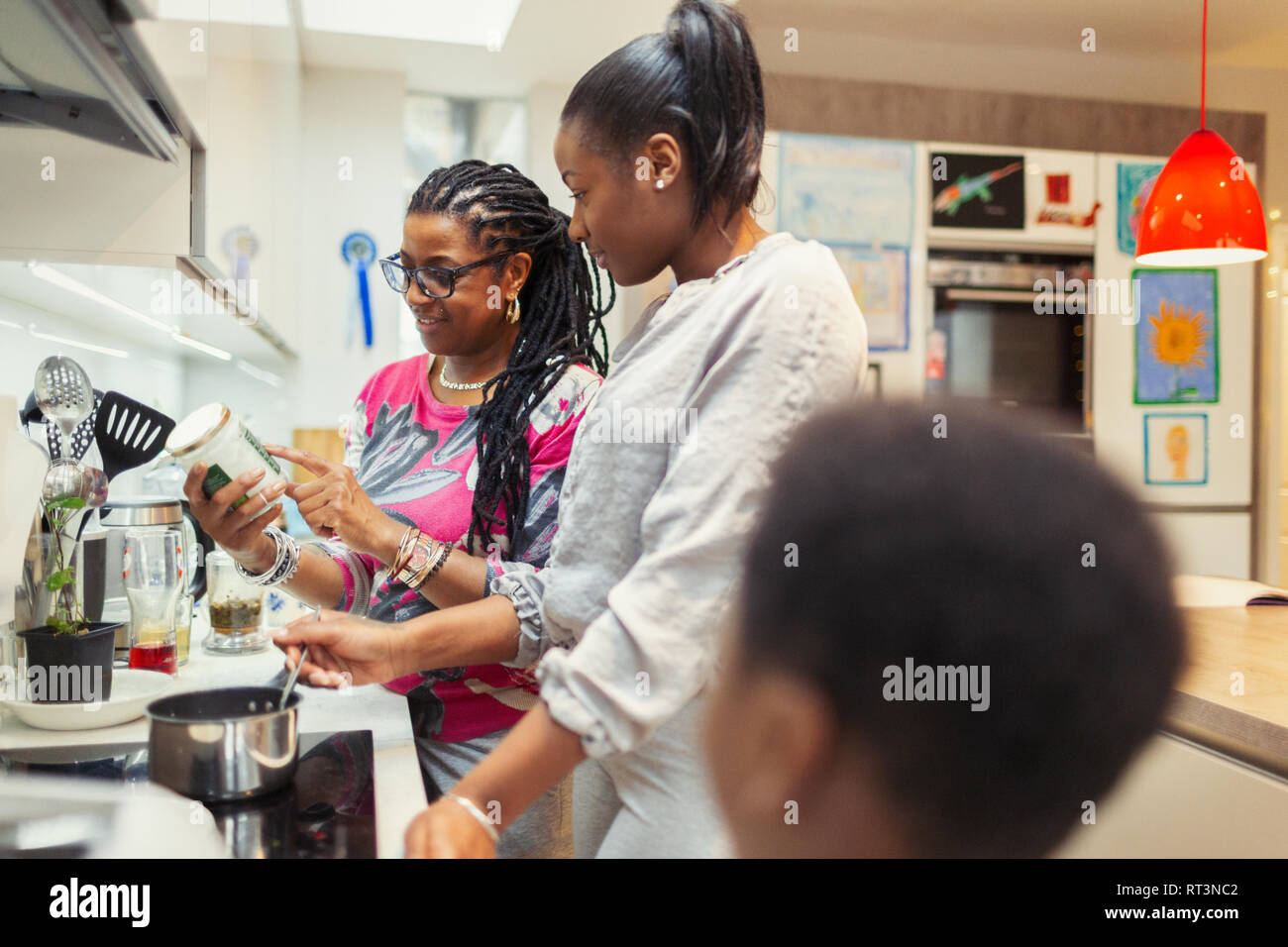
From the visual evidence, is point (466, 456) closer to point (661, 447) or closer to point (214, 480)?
point (214, 480)

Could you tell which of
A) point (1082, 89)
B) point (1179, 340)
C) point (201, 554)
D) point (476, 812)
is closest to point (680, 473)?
point (476, 812)

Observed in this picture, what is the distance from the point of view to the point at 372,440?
1181mm

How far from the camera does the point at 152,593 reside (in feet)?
3.70

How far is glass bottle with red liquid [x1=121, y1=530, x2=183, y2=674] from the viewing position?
3.65 ft

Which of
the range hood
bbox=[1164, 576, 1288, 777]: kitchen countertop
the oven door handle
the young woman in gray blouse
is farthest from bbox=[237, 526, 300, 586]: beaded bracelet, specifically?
the oven door handle

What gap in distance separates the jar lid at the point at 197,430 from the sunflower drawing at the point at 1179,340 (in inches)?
106

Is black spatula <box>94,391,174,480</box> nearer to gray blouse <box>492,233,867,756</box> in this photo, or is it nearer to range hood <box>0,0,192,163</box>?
range hood <box>0,0,192,163</box>

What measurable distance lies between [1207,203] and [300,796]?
68.6 inches

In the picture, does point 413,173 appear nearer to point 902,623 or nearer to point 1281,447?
point 1281,447

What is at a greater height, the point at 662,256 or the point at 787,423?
the point at 662,256

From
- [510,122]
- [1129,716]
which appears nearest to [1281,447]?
[510,122]

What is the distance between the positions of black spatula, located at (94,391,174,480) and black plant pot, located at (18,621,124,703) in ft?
1.26

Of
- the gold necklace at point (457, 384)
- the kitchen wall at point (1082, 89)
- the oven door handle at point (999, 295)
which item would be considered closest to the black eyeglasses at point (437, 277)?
the gold necklace at point (457, 384)

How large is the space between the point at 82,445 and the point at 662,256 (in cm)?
88
